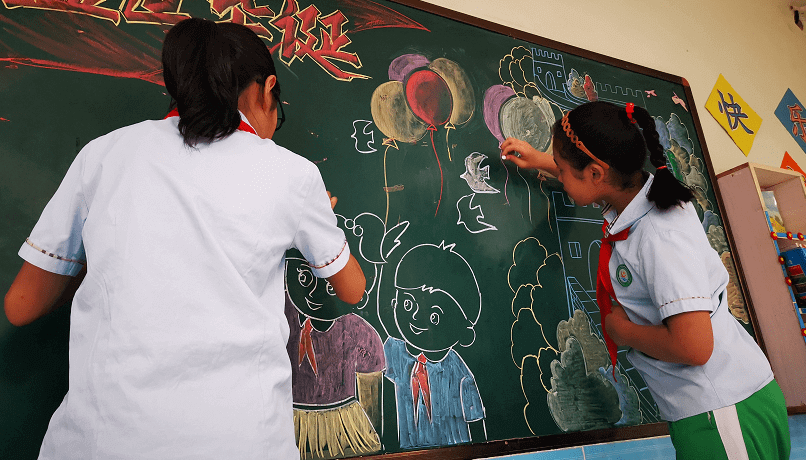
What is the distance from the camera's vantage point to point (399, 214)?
1.35m

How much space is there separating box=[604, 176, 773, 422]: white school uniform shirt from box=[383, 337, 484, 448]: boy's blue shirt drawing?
43cm

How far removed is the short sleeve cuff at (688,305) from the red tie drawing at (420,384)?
572mm

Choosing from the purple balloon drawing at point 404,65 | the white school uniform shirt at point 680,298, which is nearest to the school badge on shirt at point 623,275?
the white school uniform shirt at point 680,298

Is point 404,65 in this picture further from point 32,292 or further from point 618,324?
point 32,292

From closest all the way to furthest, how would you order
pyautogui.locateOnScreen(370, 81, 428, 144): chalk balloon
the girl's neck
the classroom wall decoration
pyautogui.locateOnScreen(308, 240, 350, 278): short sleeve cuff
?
pyautogui.locateOnScreen(308, 240, 350, 278): short sleeve cuff → the girl's neck → pyautogui.locateOnScreen(370, 81, 428, 144): chalk balloon → the classroom wall decoration

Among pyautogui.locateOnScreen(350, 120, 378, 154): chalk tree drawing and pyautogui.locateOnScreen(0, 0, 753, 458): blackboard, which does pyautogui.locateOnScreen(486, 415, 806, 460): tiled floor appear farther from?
pyautogui.locateOnScreen(350, 120, 378, 154): chalk tree drawing

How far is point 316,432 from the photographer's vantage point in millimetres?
1100

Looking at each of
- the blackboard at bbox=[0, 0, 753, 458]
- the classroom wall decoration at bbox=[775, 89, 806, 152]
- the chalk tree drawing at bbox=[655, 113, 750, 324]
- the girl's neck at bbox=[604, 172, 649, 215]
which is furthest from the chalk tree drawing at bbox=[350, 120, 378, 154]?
the classroom wall decoration at bbox=[775, 89, 806, 152]

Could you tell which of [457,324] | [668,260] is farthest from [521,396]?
[668,260]

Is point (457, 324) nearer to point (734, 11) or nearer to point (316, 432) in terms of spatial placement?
point (316, 432)

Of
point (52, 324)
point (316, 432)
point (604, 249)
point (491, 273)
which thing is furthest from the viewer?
point (491, 273)

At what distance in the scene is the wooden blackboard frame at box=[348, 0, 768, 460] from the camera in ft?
4.00

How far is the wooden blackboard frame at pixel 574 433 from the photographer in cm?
122

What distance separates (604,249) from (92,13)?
4.49 feet
